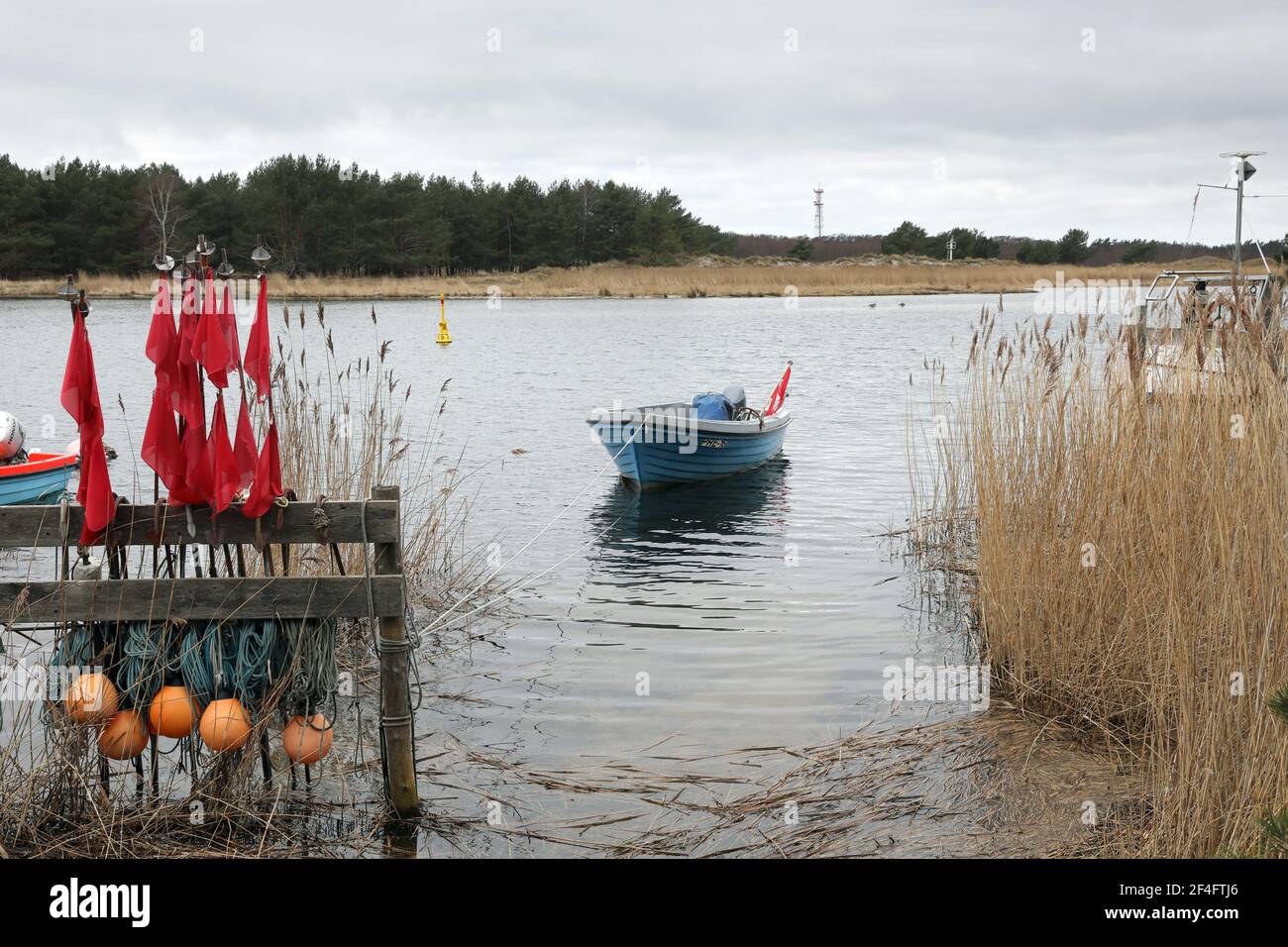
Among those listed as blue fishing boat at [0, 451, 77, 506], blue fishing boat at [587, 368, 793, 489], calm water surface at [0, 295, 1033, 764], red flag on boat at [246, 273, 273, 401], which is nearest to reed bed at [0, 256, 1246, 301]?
calm water surface at [0, 295, 1033, 764]

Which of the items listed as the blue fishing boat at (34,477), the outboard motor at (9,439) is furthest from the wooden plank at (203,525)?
the outboard motor at (9,439)

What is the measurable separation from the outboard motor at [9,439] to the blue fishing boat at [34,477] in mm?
106

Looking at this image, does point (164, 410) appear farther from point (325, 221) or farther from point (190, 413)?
point (325, 221)

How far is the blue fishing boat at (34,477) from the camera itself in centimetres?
1012

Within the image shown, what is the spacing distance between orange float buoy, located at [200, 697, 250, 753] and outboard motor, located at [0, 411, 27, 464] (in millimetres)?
7168

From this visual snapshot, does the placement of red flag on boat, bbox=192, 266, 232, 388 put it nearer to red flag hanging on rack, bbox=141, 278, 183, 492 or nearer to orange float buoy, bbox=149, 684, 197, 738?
red flag hanging on rack, bbox=141, 278, 183, 492

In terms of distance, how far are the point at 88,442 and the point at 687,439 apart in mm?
10355

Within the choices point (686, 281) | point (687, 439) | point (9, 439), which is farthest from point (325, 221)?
point (9, 439)

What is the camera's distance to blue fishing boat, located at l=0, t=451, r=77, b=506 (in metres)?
10.1

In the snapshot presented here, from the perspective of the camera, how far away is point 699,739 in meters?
6.30

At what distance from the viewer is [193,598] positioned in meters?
4.39

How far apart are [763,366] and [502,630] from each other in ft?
79.7

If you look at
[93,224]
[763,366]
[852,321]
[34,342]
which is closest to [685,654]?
[763,366]
